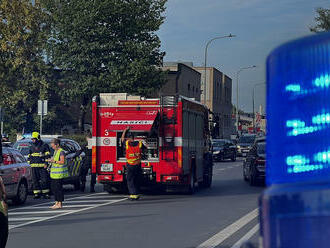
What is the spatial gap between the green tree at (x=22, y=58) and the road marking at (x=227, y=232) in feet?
122

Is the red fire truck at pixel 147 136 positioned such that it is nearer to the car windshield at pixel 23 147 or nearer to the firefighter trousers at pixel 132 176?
the firefighter trousers at pixel 132 176

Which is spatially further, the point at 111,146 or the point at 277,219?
the point at 111,146

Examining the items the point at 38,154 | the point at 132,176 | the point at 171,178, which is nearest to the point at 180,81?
the point at 171,178

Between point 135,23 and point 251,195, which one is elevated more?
point 135,23

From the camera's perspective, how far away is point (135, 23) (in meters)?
48.7

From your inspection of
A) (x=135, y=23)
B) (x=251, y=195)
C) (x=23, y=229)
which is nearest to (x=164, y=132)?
(x=251, y=195)

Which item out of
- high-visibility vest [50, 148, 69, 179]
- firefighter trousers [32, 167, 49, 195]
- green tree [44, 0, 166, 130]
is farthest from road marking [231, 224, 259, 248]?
green tree [44, 0, 166, 130]

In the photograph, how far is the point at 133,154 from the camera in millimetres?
17812

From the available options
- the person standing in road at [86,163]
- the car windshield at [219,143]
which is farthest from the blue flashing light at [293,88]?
the car windshield at [219,143]

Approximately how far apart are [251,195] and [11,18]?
110ft

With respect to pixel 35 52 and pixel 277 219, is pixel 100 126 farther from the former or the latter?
pixel 35 52

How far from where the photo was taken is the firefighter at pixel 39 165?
18.2 metres

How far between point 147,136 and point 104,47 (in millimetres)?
28959

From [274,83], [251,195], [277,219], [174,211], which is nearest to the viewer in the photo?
[277,219]
